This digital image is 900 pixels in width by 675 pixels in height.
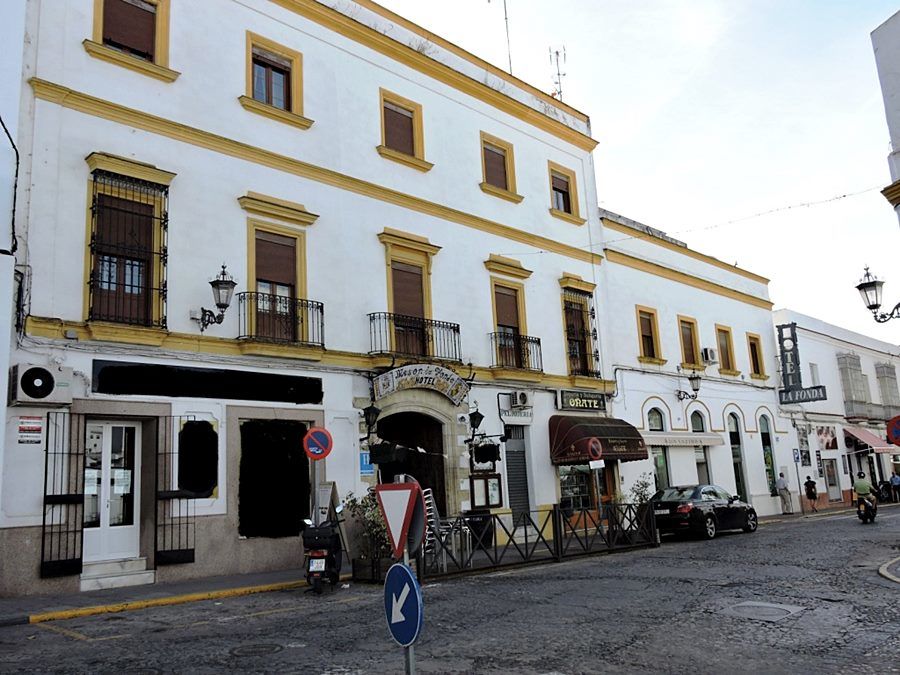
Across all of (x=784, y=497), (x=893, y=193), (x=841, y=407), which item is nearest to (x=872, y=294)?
(x=893, y=193)

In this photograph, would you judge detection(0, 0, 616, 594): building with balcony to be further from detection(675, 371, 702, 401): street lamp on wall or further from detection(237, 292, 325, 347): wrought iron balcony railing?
detection(675, 371, 702, 401): street lamp on wall

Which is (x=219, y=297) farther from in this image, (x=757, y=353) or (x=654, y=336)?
(x=757, y=353)

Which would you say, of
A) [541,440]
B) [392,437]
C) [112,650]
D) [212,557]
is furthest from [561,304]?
[112,650]

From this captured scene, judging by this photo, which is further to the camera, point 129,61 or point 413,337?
point 413,337

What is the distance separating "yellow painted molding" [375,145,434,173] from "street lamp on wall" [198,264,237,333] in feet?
17.9

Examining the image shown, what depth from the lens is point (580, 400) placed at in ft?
71.1

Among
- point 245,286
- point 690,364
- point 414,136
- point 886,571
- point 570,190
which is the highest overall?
point 570,190

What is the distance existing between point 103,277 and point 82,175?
5.49ft

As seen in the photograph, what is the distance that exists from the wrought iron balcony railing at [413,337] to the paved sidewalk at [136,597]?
5226 millimetres

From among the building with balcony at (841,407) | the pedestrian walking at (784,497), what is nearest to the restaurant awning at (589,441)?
the pedestrian walking at (784,497)

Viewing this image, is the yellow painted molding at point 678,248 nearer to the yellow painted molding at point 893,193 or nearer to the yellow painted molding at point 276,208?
the yellow painted molding at point 276,208

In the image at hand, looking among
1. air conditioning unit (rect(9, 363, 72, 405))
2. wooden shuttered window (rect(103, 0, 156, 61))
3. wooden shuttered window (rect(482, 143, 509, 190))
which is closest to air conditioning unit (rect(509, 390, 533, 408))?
wooden shuttered window (rect(482, 143, 509, 190))

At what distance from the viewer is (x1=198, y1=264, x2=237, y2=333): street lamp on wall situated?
13617 mm

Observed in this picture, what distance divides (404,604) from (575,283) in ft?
60.4
